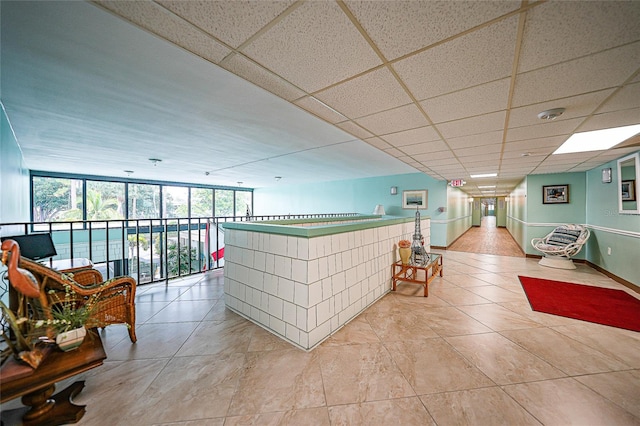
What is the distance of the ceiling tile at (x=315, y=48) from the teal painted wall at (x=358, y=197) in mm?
6480

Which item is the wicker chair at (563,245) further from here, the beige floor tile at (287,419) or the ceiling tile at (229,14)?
the ceiling tile at (229,14)

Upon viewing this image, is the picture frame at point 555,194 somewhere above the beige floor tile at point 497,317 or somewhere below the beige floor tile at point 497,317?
above

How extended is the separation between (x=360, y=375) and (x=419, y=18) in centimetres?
233

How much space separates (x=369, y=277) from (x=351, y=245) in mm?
668

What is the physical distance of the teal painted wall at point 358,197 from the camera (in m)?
7.29

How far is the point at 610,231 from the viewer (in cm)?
436

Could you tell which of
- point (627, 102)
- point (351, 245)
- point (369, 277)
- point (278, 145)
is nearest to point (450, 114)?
point (627, 102)

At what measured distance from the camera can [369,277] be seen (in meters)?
3.00

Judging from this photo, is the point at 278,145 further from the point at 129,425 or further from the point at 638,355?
the point at 638,355

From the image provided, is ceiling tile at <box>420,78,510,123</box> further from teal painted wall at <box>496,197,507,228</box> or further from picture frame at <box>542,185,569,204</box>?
teal painted wall at <box>496,197,507,228</box>

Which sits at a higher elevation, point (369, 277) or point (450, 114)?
point (450, 114)

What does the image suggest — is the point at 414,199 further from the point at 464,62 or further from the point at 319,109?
the point at 464,62

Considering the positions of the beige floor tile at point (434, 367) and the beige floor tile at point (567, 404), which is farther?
the beige floor tile at point (434, 367)

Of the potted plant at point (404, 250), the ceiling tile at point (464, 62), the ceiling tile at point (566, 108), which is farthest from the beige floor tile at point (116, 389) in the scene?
the ceiling tile at point (566, 108)
